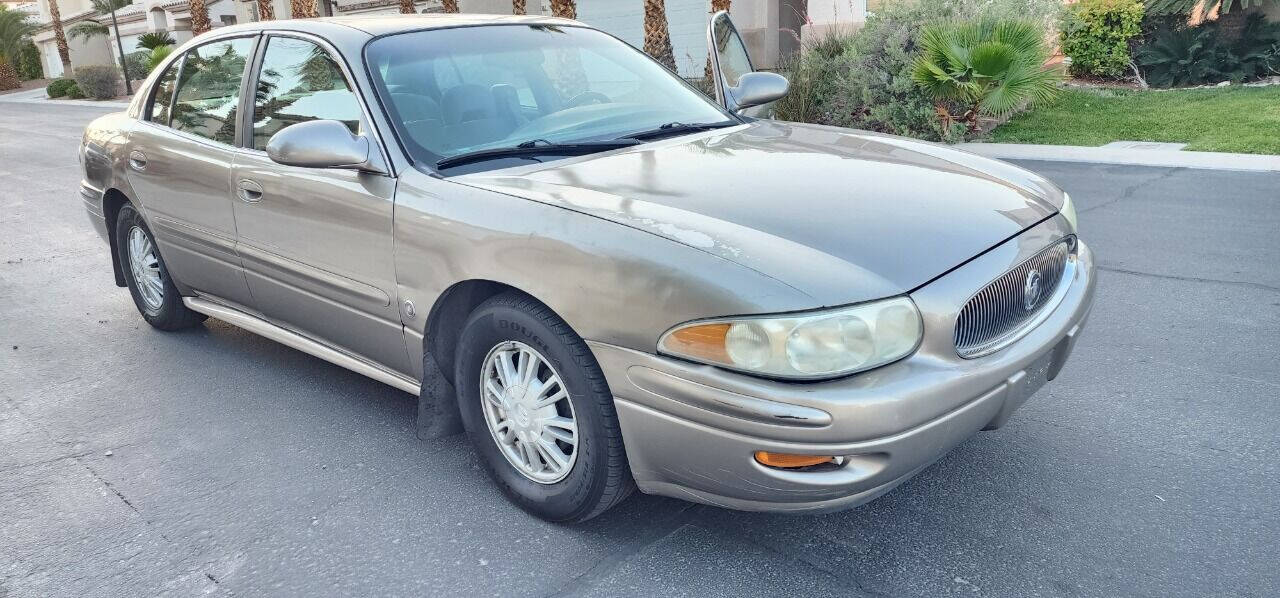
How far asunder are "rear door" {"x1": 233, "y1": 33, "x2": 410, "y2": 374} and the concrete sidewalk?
2349cm

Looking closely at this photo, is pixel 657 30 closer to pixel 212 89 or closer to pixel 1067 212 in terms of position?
pixel 212 89

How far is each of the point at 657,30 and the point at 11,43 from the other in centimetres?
3958

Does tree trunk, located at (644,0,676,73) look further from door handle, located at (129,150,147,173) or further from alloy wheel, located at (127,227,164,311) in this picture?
door handle, located at (129,150,147,173)

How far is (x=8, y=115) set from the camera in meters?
24.7

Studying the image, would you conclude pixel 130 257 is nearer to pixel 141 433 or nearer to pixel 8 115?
pixel 141 433

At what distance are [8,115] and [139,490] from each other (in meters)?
25.9

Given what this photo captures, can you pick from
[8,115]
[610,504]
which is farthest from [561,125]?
[8,115]

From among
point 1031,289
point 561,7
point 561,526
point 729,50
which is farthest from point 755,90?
point 561,7

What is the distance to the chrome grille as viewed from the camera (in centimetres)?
270

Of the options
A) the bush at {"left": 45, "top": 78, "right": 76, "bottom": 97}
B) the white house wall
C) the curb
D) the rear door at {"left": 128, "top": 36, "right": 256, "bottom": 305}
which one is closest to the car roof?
the rear door at {"left": 128, "top": 36, "right": 256, "bottom": 305}

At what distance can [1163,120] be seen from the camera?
1116cm

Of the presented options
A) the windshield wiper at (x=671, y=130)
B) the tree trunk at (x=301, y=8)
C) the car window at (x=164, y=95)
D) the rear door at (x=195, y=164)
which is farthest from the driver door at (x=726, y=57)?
the tree trunk at (x=301, y=8)

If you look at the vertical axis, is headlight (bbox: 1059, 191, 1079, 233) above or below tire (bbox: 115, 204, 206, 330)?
above

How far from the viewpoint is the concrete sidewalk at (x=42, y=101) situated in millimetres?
26906
